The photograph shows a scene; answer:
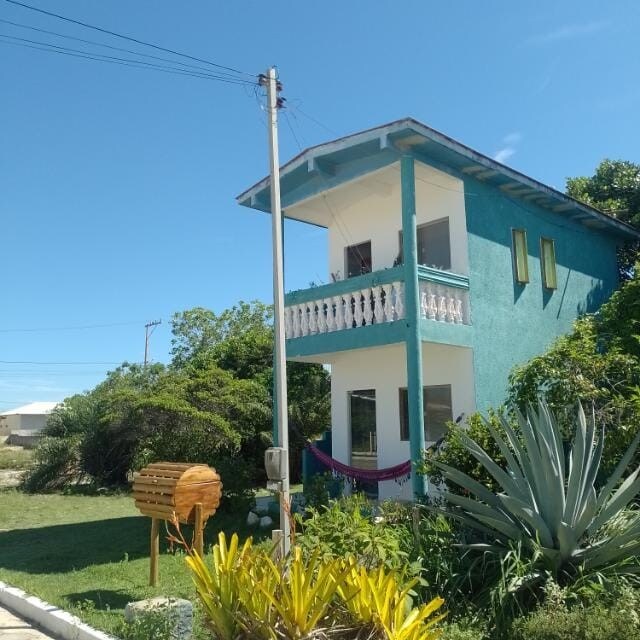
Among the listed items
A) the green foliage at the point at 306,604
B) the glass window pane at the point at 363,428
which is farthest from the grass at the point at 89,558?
the glass window pane at the point at 363,428

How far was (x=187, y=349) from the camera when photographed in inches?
1534

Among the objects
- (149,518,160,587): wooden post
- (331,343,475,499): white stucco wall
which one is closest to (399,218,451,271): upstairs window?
(331,343,475,499): white stucco wall

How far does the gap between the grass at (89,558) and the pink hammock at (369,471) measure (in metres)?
1.94

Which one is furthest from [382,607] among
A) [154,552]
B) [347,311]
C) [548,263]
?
[548,263]

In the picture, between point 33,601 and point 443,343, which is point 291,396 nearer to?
point 443,343

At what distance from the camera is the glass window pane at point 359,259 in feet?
43.5

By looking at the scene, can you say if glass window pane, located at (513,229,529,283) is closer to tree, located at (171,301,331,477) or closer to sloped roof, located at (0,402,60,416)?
tree, located at (171,301,331,477)

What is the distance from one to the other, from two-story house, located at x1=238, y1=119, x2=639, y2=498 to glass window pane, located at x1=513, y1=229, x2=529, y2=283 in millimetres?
28

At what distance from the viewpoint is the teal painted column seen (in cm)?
927

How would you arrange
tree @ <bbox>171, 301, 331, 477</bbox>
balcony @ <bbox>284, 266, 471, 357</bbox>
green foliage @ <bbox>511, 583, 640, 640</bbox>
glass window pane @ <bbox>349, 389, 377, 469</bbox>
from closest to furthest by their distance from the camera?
green foliage @ <bbox>511, 583, 640, 640</bbox> → balcony @ <bbox>284, 266, 471, 357</bbox> → glass window pane @ <bbox>349, 389, 377, 469</bbox> → tree @ <bbox>171, 301, 331, 477</bbox>

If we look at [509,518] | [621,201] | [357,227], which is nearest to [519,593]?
[509,518]

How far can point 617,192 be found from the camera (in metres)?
16.0

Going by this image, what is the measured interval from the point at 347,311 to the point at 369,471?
2.78m

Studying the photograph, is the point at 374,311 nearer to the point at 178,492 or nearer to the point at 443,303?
the point at 443,303
